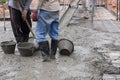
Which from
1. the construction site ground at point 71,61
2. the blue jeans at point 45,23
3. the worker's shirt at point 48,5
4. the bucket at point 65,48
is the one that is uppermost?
the worker's shirt at point 48,5

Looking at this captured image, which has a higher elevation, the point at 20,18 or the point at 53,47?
the point at 20,18

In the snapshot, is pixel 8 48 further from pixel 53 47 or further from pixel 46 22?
pixel 46 22

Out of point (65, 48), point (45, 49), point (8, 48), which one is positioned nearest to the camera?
point (45, 49)

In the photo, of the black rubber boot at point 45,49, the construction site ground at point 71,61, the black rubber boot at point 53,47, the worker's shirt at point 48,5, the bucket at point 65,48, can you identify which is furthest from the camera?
the bucket at point 65,48

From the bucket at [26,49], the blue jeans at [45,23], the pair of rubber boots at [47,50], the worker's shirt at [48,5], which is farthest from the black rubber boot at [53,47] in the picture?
the worker's shirt at [48,5]

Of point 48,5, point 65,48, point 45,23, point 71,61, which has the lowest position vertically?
point 71,61

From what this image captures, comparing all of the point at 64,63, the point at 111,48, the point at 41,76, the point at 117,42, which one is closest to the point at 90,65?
the point at 64,63

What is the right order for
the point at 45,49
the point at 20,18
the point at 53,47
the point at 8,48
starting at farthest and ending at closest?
the point at 20,18 < the point at 8,48 < the point at 53,47 < the point at 45,49

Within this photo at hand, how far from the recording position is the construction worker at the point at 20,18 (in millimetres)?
6430

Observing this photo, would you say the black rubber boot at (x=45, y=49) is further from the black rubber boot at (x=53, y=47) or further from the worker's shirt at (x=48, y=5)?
the worker's shirt at (x=48, y=5)

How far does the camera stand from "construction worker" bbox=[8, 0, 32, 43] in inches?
253

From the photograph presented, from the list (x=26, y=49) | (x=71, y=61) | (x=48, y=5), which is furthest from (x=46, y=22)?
(x=71, y=61)

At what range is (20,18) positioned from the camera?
6688 mm

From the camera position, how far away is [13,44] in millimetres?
6523
